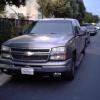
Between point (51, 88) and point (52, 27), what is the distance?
2626 millimetres

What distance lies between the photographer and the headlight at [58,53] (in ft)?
26.3

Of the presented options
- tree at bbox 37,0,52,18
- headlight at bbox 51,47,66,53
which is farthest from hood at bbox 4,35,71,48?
tree at bbox 37,0,52,18

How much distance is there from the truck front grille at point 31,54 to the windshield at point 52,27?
1727mm

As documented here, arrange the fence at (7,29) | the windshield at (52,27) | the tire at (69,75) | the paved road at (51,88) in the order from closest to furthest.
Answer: the paved road at (51,88) < the tire at (69,75) < the windshield at (52,27) < the fence at (7,29)

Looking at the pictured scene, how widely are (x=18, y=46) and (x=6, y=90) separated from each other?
1.19 meters

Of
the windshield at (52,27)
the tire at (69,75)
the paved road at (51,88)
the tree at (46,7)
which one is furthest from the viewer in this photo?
the tree at (46,7)

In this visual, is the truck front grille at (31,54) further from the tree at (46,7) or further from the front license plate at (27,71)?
the tree at (46,7)

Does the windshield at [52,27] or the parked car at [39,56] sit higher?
the windshield at [52,27]

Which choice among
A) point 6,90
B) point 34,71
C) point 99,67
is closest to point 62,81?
point 34,71

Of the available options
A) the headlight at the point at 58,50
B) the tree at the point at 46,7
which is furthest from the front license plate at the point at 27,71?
the tree at the point at 46,7

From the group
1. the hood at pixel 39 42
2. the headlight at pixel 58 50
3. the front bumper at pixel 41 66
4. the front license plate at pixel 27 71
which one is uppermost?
the hood at pixel 39 42

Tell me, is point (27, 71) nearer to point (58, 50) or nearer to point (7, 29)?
point (58, 50)

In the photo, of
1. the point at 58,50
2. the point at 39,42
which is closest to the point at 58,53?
the point at 58,50

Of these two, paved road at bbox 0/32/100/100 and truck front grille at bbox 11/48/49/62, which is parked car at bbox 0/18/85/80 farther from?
paved road at bbox 0/32/100/100
